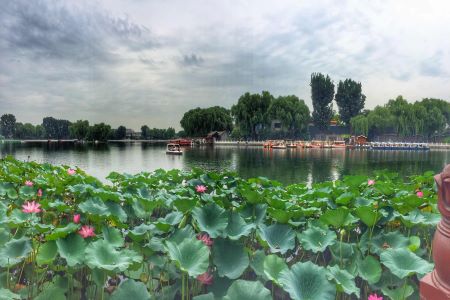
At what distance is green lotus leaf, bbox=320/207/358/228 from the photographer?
207 centimetres

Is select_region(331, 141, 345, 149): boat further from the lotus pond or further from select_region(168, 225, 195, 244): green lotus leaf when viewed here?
select_region(168, 225, 195, 244): green lotus leaf

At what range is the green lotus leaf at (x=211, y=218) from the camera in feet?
6.31

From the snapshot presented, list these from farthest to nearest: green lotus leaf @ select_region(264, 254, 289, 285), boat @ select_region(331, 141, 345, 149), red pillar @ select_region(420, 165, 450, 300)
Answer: boat @ select_region(331, 141, 345, 149), green lotus leaf @ select_region(264, 254, 289, 285), red pillar @ select_region(420, 165, 450, 300)

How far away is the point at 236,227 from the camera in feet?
6.46

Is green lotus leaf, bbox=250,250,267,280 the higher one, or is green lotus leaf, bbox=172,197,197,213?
green lotus leaf, bbox=172,197,197,213

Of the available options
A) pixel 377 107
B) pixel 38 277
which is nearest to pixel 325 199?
pixel 38 277

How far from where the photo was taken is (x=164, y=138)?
87.8m

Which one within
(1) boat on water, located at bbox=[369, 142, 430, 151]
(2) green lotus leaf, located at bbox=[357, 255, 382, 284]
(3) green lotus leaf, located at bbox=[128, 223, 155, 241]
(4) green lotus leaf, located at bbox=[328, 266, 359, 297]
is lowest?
A: (1) boat on water, located at bbox=[369, 142, 430, 151]

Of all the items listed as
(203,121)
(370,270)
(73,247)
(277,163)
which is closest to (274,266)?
(370,270)

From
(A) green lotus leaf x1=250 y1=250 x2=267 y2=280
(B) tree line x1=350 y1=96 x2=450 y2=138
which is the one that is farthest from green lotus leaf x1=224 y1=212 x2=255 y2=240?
(B) tree line x1=350 y1=96 x2=450 y2=138

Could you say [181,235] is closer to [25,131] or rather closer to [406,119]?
[406,119]

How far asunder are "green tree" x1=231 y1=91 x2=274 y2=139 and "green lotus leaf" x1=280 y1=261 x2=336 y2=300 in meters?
43.3

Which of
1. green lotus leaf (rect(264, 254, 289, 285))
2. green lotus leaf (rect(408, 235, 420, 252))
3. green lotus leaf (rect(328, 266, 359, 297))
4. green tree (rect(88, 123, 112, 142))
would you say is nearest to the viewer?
green lotus leaf (rect(328, 266, 359, 297))

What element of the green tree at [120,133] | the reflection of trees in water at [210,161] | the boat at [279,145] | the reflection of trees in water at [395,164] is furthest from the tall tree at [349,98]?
the green tree at [120,133]
